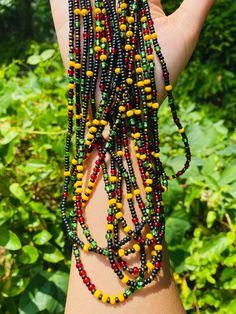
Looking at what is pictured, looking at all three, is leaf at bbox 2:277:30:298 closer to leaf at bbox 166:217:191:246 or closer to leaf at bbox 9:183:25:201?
leaf at bbox 9:183:25:201

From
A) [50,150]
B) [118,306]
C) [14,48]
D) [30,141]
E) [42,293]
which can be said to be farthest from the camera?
[14,48]

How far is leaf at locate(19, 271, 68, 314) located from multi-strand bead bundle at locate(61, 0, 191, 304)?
41 cm

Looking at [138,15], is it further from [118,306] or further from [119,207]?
[118,306]

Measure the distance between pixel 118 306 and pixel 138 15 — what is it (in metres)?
0.69

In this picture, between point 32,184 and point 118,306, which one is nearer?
point 118,306

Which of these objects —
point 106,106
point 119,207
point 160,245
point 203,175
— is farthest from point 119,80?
point 203,175

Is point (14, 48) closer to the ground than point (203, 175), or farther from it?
closer to the ground

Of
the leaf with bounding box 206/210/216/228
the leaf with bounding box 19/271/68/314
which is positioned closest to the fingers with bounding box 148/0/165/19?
the leaf with bounding box 206/210/216/228

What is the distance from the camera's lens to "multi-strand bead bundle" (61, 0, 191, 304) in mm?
1077

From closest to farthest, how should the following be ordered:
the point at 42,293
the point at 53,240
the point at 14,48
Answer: the point at 42,293, the point at 53,240, the point at 14,48

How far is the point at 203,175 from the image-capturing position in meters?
1.66

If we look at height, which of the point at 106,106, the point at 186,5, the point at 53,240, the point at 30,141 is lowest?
the point at 53,240

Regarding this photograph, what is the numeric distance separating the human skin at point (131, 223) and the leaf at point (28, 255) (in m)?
0.28

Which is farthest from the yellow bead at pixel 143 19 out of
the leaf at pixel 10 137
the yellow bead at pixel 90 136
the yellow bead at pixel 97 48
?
the leaf at pixel 10 137
